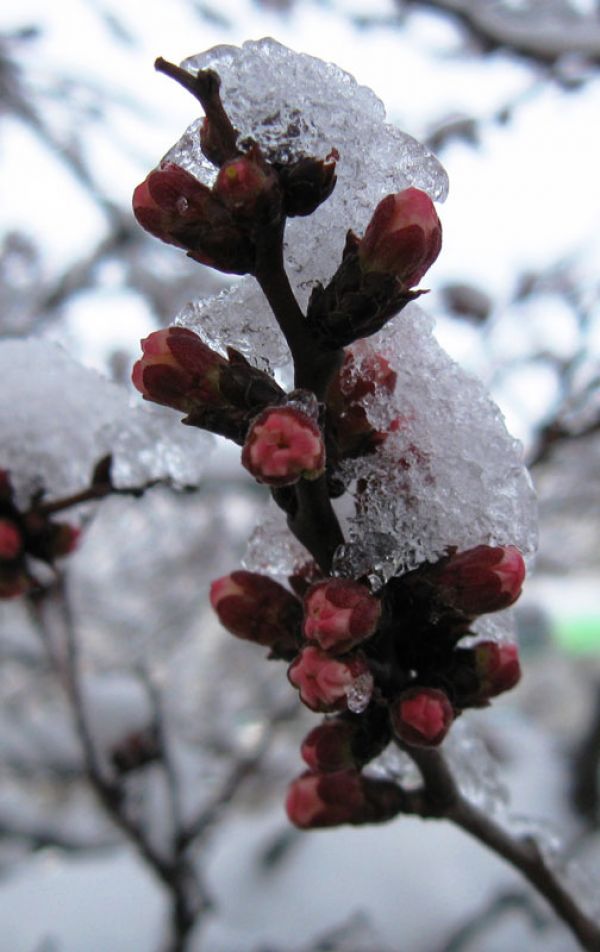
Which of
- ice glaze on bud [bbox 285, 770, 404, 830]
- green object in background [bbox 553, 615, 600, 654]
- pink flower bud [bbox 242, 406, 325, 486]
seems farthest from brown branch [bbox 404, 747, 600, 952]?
green object in background [bbox 553, 615, 600, 654]

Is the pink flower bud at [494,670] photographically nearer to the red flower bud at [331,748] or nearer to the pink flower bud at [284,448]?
the red flower bud at [331,748]

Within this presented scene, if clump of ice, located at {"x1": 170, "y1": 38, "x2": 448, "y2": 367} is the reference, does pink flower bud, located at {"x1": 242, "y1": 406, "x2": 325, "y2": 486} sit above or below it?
below

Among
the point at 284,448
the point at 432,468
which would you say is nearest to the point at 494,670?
the point at 432,468

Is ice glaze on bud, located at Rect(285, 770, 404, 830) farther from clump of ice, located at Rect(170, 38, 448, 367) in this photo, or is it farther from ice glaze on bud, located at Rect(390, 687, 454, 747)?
clump of ice, located at Rect(170, 38, 448, 367)

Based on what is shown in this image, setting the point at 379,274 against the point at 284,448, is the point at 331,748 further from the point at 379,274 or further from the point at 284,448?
the point at 379,274

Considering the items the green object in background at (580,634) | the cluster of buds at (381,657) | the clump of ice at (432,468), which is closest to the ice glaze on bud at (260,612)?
the cluster of buds at (381,657)

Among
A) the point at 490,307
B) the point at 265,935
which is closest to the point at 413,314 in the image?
the point at 265,935

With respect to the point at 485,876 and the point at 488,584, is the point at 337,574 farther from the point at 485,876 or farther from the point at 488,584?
the point at 485,876
